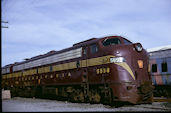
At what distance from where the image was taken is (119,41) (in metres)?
11.9

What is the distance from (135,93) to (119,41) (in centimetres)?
323

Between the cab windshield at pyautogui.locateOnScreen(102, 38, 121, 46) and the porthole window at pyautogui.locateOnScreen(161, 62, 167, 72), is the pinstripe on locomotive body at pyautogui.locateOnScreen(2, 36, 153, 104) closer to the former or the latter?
the cab windshield at pyautogui.locateOnScreen(102, 38, 121, 46)

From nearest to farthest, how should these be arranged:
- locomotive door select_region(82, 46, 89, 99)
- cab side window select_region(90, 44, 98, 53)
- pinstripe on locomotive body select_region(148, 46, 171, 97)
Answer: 1. cab side window select_region(90, 44, 98, 53)
2. locomotive door select_region(82, 46, 89, 99)
3. pinstripe on locomotive body select_region(148, 46, 171, 97)

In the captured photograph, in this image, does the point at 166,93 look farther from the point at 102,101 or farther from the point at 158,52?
the point at 102,101

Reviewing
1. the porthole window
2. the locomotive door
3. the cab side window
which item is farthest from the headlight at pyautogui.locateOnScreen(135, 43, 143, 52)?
the porthole window

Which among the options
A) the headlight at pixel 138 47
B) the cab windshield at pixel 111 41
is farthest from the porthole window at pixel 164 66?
the cab windshield at pixel 111 41

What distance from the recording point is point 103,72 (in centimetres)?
1130

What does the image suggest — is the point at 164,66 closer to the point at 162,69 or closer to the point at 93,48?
the point at 162,69

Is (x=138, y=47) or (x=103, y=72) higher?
(x=138, y=47)

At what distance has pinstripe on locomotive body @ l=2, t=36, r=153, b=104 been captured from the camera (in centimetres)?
1054

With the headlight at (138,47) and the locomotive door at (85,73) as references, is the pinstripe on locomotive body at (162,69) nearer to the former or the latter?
the headlight at (138,47)

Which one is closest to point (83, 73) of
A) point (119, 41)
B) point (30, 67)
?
point (119, 41)

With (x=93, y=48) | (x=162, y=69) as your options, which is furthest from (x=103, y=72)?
Answer: (x=162, y=69)

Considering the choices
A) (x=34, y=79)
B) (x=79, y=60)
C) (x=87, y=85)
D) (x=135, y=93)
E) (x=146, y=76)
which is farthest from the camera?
(x=34, y=79)
